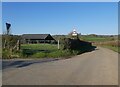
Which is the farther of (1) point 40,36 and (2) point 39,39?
(1) point 40,36

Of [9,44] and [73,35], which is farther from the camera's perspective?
[73,35]

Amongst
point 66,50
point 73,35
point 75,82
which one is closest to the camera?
point 75,82

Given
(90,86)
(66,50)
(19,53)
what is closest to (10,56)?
(19,53)

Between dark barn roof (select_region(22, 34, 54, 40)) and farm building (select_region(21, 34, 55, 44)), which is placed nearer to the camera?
farm building (select_region(21, 34, 55, 44))

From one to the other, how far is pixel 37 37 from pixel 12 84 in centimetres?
7275

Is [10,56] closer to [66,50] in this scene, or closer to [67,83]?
[66,50]

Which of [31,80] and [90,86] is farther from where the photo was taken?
[31,80]

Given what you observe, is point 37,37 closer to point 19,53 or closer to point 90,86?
point 19,53

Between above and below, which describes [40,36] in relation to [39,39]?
above

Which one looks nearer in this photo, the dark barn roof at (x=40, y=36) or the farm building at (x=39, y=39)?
the farm building at (x=39, y=39)

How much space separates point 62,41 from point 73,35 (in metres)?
20.4

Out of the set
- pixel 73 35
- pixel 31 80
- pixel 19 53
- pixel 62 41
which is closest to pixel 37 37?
pixel 73 35

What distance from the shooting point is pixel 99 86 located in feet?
33.4

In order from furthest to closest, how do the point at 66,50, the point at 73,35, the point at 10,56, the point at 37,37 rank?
the point at 37,37 → the point at 73,35 → the point at 66,50 → the point at 10,56
